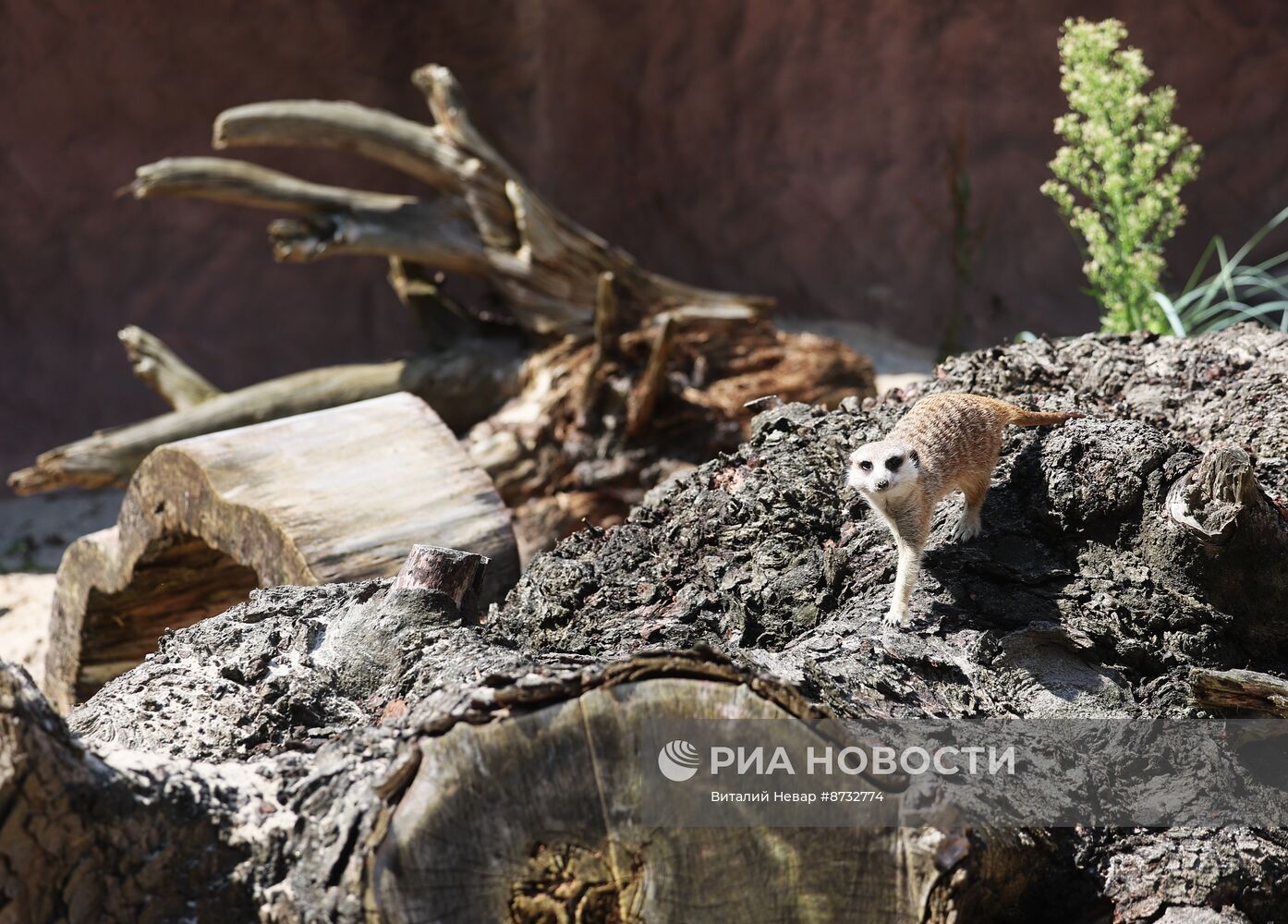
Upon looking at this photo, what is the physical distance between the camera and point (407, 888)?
124 centimetres

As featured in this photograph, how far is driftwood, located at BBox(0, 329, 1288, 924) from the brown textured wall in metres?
5.38

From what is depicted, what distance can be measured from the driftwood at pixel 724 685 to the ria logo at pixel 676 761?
0.04m

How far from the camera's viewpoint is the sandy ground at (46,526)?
194 inches

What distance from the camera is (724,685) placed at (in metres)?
1.34

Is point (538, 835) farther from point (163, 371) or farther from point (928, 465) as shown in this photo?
point (163, 371)

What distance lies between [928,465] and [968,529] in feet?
0.70

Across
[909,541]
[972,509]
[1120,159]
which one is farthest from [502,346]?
[909,541]

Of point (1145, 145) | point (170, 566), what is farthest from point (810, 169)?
point (170, 566)

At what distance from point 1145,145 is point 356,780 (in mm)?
3648

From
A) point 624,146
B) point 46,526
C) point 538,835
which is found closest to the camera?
point 538,835

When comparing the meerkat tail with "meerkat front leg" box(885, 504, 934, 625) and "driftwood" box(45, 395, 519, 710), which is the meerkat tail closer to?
"meerkat front leg" box(885, 504, 934, 625)

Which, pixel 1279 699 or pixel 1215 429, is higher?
pixel 1215 429

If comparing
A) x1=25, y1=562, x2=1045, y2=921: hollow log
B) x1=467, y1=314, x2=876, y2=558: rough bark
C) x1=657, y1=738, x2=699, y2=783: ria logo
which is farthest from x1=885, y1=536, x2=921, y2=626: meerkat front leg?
x1=467, y1=314, x2=876, y2=558: rough bark

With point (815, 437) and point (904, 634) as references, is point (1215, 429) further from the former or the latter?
point (904, 634)
